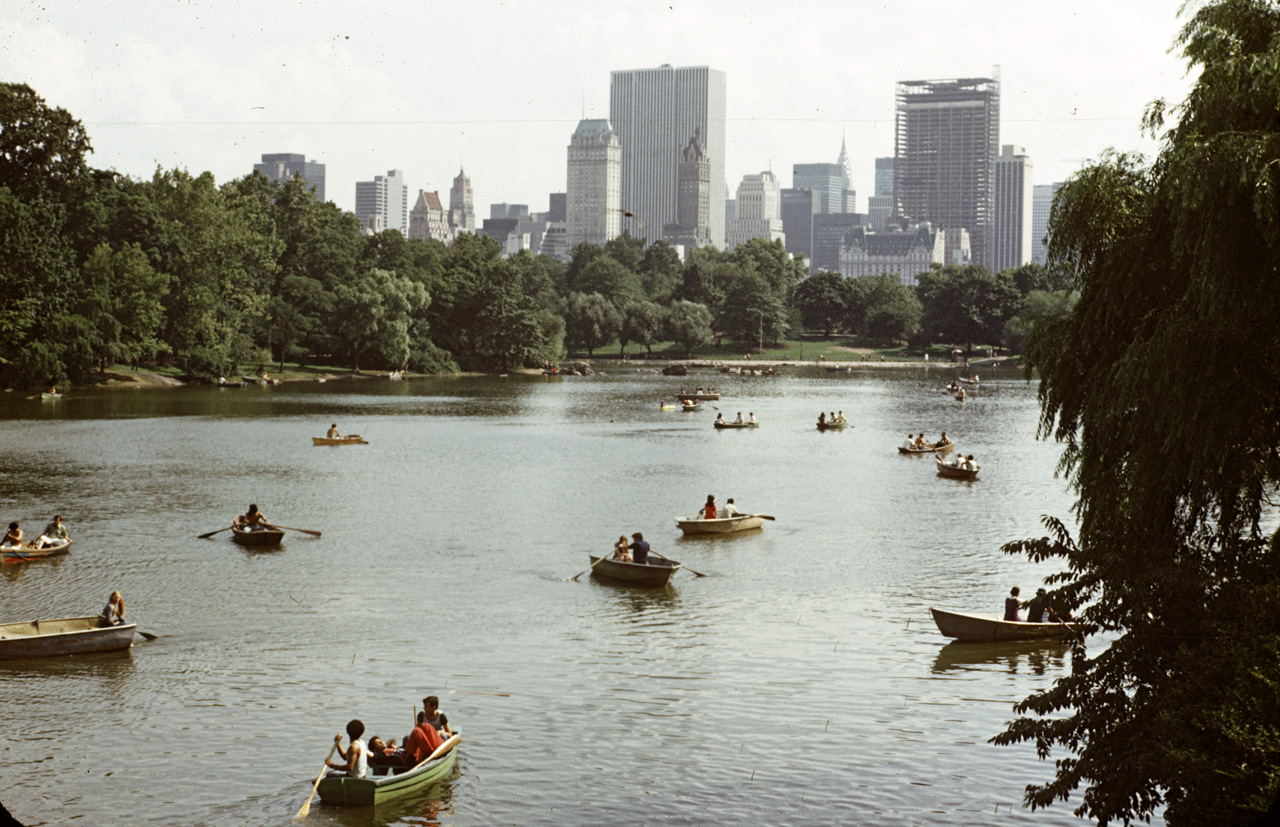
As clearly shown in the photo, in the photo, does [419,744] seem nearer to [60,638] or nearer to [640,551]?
[60,638]

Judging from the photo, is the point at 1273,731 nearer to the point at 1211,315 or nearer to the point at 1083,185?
the point at 1211,315

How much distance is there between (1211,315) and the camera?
14.0 meters

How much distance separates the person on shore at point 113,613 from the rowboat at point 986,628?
17.7m

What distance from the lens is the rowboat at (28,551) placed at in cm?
3416

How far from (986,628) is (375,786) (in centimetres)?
1489

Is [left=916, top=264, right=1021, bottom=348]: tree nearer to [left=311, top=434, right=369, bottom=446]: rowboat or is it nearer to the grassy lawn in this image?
the grassy lawn

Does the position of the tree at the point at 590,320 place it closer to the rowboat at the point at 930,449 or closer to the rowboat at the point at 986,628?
the rowboat at the point at 930,449

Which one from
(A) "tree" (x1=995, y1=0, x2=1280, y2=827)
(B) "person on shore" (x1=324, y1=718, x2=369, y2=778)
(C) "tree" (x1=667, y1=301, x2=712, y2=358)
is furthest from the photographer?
(C) "tree" (x1=667, y1=301, x2=712, y2=358)

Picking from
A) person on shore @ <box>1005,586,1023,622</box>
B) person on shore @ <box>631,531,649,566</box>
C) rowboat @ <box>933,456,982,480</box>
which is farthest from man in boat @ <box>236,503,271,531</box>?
rowboat @ <box>933,456,982,480</box>

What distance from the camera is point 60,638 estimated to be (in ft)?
82.0

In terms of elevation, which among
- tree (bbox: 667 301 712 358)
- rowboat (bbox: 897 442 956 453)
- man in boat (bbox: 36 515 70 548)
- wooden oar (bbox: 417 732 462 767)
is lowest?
wooden oar (bbox: 417 732 462 767)

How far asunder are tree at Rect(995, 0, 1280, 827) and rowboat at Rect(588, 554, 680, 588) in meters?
17.0

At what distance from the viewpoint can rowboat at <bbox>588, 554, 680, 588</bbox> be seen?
32906mm

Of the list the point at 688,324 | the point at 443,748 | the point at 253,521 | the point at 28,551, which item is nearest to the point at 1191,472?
the point at 443,748
